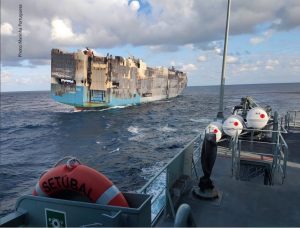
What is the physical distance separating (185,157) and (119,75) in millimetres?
64194

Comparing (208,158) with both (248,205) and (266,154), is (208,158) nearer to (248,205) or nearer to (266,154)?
(248,205)

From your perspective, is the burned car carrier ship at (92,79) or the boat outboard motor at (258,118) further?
the burned car carrier ship at (92,79)

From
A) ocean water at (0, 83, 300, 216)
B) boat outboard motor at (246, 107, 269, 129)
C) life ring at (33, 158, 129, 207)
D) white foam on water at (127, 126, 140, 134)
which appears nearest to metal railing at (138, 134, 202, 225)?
life ring at (33, 158, 129, 207)

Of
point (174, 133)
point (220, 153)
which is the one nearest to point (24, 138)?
point (174, 133)

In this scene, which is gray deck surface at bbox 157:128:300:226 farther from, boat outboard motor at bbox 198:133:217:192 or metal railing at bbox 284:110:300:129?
metal railing at bbox 284:110:300:129

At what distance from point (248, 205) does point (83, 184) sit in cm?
482

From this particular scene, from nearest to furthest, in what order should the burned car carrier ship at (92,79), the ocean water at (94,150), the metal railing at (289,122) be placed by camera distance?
1. the metal railing at (289,122)
2. the ocean water at (94,150)
3. the burned car carrier ship at (92,79)

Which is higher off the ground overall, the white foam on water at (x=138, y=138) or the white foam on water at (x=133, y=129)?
the white foam on water at (x=138, y=138)

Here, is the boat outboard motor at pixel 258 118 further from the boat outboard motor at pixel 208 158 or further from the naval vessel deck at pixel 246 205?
the boat outboard motor at pixel 208 158

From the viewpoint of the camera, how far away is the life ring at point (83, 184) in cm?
496

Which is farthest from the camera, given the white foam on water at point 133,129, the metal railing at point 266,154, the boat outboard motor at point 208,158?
the white foam on water at point 133,129

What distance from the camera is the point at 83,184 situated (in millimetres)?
4949

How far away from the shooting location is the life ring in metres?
4.96

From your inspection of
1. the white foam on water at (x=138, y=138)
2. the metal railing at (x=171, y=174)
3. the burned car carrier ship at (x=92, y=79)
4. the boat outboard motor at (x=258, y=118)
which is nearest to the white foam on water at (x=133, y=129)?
the white foam on water at (x=138, y=138)
